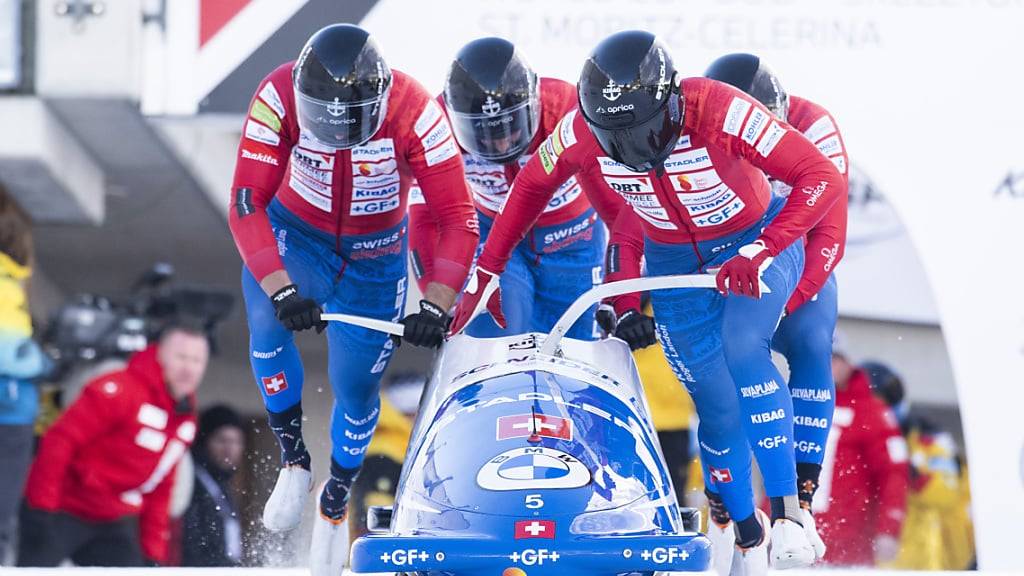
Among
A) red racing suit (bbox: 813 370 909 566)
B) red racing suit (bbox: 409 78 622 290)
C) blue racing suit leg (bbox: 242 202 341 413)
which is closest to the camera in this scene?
blue racing suit leg (bbox: 242 202 341 413)

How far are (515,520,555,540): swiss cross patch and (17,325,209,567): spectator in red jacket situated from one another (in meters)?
2.48

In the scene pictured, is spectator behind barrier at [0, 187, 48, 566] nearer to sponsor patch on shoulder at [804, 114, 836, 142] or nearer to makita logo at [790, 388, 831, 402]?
makita logo at [790, 388, 831, 402]

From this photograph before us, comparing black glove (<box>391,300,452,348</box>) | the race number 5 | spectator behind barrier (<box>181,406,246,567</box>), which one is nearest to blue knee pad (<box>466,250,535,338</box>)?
black glove (<box>391,300,452,348</box>)

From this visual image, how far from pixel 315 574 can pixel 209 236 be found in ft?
9.52

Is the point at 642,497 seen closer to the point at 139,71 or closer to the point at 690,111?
the point at 690,111

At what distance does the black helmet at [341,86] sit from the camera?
337 centimetres

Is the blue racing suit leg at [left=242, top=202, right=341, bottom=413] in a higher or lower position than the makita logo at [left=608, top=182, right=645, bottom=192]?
lower

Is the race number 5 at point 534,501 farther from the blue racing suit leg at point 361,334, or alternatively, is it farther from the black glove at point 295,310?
the blue racing suit leg at point 361,334

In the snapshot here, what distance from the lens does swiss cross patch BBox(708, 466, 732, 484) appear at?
3553 mm

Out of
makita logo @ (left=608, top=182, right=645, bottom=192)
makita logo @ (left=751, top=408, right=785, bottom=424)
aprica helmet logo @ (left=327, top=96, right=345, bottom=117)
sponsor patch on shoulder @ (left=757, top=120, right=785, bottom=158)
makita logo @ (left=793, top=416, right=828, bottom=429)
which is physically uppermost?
aprica helmet logo @ (left=327, top=96, right=345, bottom=117)

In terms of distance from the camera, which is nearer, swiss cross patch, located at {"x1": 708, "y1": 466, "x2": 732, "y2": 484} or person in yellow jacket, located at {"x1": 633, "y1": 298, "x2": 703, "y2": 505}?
swiss cross patch, located at {"x1": 708, "y1": 466, "x2": 732, "y2": 484}

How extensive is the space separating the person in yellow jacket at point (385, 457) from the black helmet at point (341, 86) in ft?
5.91

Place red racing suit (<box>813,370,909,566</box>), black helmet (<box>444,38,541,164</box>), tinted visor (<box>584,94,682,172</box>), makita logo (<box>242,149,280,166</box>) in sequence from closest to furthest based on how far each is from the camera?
tinted visor (<box>584,94,682,172</box>)
makita logo (<box>242,149,280,166</box>)
black helmet (<box>444,38,541,164</box>)
red racing suit (<box>813,370,909,566</box>)

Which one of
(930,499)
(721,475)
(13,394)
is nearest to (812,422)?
(721,475)
